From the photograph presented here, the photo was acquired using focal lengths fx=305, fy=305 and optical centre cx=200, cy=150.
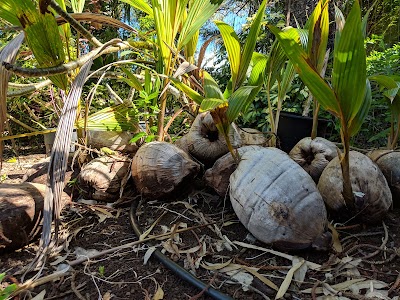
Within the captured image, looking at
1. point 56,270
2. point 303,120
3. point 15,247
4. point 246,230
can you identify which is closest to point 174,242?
point 246,230

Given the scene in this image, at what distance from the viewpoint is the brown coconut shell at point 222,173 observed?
1182 millimetres

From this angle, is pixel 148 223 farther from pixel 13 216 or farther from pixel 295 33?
pixel 295 33

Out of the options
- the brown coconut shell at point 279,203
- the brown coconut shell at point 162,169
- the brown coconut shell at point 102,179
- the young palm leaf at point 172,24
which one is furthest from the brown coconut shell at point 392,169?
the brown coconut shell at point 102,179

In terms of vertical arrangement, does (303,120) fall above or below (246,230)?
above

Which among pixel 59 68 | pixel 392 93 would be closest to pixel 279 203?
pixel 392 93

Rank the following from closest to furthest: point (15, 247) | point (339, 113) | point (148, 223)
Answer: point (339, 113), point (15, 247), point (148, 223)

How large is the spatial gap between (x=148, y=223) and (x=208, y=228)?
24 cm

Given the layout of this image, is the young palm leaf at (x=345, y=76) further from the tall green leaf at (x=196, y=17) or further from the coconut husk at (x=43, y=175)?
the coconut husk at (x=43, y=175)

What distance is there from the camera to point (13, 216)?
102cm

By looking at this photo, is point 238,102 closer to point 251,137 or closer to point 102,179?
point 251,137

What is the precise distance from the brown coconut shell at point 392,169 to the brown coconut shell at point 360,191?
0.12 metres

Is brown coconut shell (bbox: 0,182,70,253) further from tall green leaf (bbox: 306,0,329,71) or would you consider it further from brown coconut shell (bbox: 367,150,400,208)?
brown coconut shell (bbox: 367,150,400,208)

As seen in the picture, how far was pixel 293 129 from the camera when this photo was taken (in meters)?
1.62

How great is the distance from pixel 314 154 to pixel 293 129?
43cm
